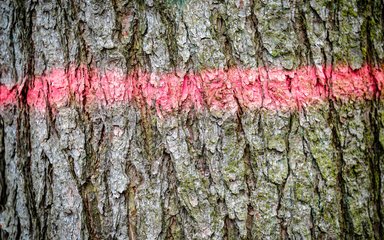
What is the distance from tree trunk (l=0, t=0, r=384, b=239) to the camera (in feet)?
3.99

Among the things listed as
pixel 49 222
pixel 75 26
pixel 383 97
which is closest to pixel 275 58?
pixel 383 97

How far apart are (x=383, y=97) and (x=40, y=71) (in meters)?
1.19

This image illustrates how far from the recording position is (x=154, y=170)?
4.02 ft

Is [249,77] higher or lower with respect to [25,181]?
higher

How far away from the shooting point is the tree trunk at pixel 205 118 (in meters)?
1.22

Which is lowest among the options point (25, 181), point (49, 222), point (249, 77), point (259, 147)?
point (49, 222)

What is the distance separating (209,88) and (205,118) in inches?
3.9

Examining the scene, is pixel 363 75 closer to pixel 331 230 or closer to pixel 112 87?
pixel 331 230

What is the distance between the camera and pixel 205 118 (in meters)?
1.22

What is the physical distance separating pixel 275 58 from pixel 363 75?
320 millimetres

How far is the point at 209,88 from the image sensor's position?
47.9 inches

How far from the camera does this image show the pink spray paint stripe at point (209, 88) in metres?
1.22

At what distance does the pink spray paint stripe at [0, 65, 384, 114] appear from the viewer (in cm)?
122

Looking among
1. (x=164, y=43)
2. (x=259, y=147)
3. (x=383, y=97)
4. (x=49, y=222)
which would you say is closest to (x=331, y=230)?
(x=259, y=147)
